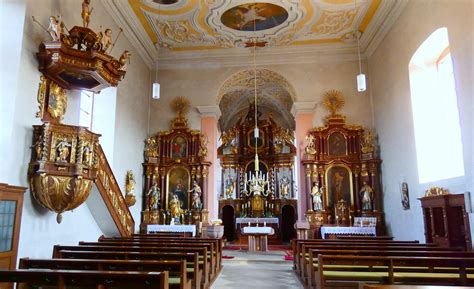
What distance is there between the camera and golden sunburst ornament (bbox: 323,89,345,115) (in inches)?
513

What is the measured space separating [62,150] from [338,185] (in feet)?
30.1

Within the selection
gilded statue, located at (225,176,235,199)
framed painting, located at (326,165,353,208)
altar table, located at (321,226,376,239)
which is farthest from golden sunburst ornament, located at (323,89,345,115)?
gilded statue, located at (225,176,235,199)

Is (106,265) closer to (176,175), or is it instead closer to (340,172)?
(176,175)

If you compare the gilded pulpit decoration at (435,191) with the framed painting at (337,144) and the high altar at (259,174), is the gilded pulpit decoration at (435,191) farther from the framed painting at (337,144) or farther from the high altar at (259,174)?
the high altar at (259,174)

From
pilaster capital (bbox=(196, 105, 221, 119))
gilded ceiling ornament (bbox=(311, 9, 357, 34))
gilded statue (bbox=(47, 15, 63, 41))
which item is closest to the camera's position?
gilded statue (bbox=(47, 15, 63, 41))

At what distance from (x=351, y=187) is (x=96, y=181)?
8.54 metres

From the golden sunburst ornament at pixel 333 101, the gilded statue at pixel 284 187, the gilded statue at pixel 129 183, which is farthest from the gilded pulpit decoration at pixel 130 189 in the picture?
the gilded statue at pixel 284 187

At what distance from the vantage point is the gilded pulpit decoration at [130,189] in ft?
36.3

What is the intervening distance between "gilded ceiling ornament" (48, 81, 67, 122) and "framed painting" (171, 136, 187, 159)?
6.07 m

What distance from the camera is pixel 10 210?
5.65 metres

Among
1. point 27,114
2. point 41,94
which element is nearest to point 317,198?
point 41,94

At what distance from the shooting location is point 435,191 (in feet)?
26.7

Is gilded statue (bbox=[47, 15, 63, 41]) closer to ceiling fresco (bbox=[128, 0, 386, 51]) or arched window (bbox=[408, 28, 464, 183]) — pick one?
ceiling fresco (bbox=[128, 0, 386, 51])

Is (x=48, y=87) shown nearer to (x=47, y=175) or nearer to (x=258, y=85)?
(x=47, y=175)
